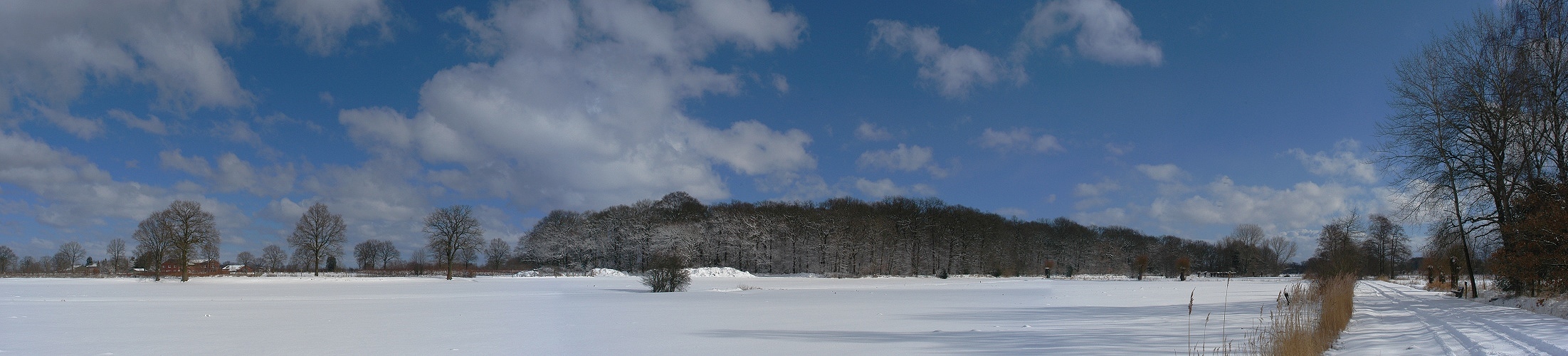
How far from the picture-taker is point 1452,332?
11.5 m

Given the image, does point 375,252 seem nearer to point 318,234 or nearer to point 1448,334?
point 318,234

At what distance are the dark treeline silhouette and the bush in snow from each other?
2931cm

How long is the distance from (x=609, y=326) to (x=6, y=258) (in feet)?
386

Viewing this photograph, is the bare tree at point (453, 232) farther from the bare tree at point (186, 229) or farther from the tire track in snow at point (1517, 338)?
the tire track in snow at point (1517, 338)

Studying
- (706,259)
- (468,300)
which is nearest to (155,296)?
(468,300)

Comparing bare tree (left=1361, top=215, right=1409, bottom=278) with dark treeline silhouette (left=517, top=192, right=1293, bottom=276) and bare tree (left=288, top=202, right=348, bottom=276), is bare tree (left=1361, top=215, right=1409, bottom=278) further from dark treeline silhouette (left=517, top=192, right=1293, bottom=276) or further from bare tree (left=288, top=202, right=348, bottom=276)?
bare tree (left=288, top=202, right=348, bottom=276)

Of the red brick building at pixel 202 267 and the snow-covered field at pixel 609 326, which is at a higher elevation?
the snow-covered field at pixel 609 326

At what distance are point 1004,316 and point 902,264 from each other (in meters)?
63.6

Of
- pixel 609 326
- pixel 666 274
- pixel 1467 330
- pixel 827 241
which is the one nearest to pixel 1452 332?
pixel 1467 330

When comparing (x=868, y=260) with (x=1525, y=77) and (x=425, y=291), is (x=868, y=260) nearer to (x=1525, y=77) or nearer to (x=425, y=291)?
(x=425, y=291)

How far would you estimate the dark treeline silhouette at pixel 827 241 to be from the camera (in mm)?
73562

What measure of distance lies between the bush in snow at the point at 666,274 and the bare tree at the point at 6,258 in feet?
316

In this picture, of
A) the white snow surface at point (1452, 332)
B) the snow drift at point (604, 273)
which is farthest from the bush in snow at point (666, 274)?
the snow drift at point (604, 273)

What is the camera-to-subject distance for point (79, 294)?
90.6 feet
